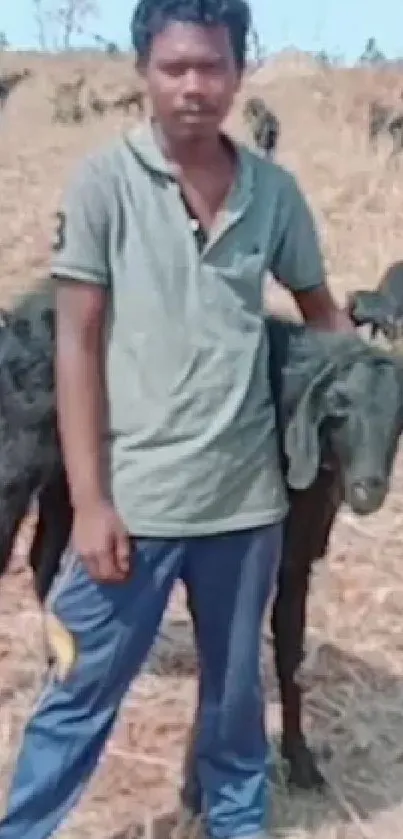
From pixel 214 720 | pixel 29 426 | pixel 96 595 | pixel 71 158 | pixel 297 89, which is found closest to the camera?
pixel 96 595

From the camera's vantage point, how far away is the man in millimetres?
2492

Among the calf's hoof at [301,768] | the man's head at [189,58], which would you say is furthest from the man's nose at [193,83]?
the calf's hoof at [301,768]

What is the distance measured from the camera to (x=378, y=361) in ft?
8.98

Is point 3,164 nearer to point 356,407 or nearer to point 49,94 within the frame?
point 49,94

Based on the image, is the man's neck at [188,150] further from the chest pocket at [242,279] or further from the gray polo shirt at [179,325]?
the chest pocket at [242,279]

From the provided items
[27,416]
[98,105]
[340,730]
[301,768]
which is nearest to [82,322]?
[27,416]

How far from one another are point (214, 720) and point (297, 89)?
37.5 feet

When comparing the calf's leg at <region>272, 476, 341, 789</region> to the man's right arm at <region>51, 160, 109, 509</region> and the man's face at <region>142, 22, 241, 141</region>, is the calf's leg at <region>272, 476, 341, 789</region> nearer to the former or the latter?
the man's right arm at <region>51, 160, 109, 509</region>

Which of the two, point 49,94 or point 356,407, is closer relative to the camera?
point 356,407

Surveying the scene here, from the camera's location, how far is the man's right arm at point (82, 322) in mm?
2457

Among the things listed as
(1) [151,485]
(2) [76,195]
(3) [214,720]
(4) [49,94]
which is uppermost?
(2) [76,195]

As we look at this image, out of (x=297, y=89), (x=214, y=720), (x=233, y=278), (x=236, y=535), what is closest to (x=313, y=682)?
(x=214, y=720)

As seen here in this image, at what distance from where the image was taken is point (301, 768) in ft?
11.3

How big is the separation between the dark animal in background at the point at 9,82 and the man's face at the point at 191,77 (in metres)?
11.4
